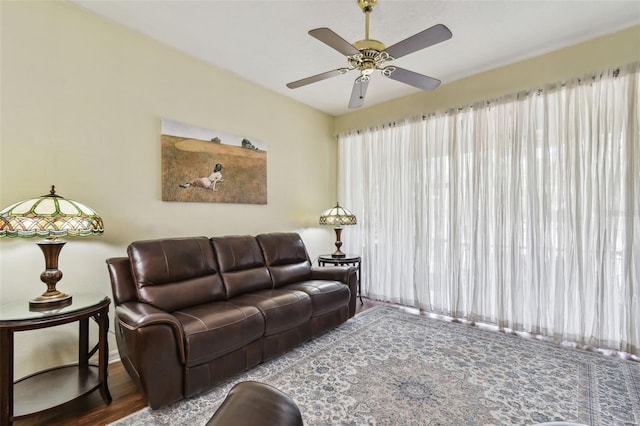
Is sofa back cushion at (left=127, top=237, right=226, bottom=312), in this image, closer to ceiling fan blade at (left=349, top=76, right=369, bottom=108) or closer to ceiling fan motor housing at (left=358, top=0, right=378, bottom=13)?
ceiling fan blade at (left=349, top=76, right=369, bottom=108)

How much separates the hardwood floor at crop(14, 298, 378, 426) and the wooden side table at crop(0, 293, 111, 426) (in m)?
0.07

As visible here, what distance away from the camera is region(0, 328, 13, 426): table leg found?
5.26 ft

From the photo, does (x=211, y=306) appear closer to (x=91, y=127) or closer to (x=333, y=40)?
(x=91, y=127)

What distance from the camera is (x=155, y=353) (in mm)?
1851

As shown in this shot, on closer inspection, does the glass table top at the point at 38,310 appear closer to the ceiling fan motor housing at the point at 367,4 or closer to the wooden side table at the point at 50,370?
the wooden side table at the point at 50,370

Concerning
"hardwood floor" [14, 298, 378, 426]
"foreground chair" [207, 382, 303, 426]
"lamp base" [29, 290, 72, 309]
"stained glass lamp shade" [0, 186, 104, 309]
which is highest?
"stained glass lamp shade" [0, 186, 104, 309]

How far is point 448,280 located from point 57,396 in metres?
3.67

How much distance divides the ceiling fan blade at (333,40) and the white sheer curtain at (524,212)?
2158 millimetres

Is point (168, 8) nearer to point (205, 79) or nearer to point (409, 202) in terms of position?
point (205, 79)

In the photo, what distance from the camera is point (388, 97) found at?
4152mm

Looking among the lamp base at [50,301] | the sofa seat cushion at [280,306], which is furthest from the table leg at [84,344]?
the sofa seat cushion at [280,306]

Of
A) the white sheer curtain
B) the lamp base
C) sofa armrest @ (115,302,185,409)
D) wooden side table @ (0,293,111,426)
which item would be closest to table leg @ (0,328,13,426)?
wooden side table @ (0,293,111,426)

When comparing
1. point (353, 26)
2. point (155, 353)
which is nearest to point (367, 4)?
point (353, 26)

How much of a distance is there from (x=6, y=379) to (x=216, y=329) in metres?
1.09
